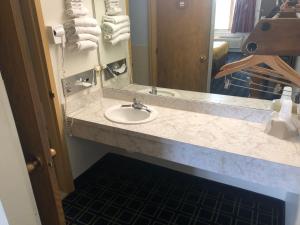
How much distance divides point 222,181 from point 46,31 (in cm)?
181

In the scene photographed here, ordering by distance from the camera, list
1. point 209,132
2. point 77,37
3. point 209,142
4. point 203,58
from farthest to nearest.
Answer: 1. point 203,58
2. point 77,37
3. point 209,132
4. point 209,142

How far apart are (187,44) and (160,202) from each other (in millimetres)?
1280

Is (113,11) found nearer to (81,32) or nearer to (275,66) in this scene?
(81,32)

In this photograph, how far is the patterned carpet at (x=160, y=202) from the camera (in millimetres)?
1838

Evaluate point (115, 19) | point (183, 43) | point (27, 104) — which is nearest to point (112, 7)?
point (115, 19)

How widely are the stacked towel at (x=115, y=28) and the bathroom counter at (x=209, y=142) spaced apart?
2.01ft

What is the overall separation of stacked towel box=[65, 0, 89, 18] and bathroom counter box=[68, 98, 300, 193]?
74cm

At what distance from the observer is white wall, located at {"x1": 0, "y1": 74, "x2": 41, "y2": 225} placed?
1.90ft

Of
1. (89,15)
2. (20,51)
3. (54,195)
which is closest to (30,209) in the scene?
(54,195)

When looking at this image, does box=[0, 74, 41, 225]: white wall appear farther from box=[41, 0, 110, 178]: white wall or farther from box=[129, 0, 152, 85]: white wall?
box=[129, 0, 152, 85]: white wall

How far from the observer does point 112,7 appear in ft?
6.62

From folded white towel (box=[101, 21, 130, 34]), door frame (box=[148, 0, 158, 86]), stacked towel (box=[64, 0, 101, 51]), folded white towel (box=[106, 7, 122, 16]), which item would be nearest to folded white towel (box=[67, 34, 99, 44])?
stacked towel (box=[64, 0, 101, 51])

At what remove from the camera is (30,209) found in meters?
0.69

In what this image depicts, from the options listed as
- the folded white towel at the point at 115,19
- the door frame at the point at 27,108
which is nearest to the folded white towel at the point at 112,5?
the folded white towel at the point at 115,19
